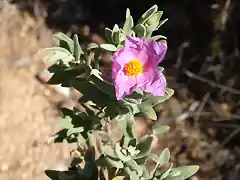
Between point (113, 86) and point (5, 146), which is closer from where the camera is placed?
point (113, 86)

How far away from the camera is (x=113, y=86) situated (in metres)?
1.14

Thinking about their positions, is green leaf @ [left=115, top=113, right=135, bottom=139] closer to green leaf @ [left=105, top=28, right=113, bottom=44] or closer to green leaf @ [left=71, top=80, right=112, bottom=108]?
green leaf @ [left=71, top=80, right=112, bottom=108]

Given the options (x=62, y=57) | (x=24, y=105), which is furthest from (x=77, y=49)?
(x=24, y=105)

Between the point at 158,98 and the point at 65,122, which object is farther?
the point at 65,122

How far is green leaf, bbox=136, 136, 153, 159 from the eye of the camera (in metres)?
1.23

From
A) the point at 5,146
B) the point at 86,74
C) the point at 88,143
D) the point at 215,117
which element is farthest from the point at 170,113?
the point at 86,74

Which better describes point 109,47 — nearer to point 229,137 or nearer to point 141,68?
point 141,68

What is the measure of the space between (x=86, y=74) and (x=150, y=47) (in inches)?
6.1

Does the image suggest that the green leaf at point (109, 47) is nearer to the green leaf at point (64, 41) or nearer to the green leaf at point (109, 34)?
the green leaf at point (109, 34)

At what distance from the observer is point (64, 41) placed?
127 centimetres

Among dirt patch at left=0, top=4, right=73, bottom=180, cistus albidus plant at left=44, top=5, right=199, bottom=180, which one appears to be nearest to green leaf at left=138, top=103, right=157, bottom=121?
cistus albidus plant at left=44, top=5, right=199, bottom=180

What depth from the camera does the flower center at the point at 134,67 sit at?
1136 millimetres

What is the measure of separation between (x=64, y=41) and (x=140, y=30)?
0.64ft

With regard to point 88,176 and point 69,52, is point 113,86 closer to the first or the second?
point 69,52
